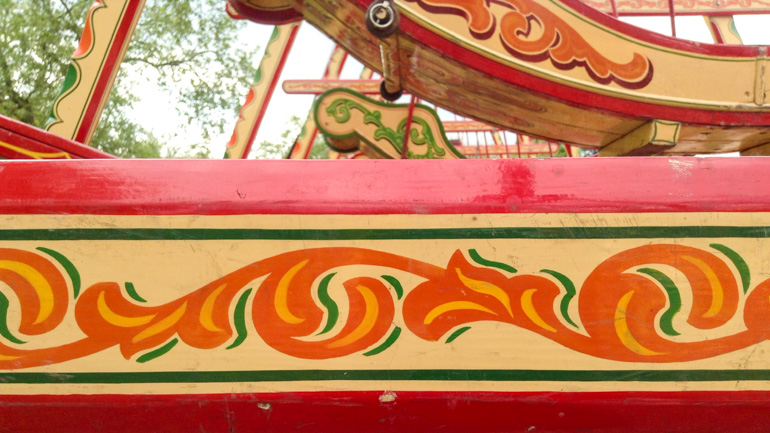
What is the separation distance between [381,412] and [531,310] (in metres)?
0.29

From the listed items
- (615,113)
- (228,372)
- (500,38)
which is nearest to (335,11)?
(500,38)

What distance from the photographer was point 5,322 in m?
1.07

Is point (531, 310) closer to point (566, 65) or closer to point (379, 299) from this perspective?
point (379, 299)

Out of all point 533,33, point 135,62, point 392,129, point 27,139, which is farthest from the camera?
point 135,62

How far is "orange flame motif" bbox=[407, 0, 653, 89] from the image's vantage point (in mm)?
2092

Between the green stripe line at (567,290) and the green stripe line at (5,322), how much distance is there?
859 millimetres

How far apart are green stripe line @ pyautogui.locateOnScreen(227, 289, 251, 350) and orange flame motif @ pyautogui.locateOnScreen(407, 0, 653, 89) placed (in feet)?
4.26

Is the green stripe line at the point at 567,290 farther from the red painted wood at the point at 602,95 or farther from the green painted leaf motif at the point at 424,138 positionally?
the green painted leaf motif at the point at 424,138

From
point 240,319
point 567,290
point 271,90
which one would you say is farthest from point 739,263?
point 271,90

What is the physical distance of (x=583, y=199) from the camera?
1.12 metres

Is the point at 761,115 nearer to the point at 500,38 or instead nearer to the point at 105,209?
the point at 500,38

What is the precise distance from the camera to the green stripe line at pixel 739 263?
1.09m

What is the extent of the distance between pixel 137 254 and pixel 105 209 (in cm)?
9

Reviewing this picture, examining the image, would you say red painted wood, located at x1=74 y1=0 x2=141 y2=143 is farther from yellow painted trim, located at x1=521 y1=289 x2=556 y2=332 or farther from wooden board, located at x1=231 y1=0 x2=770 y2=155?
yellow painted trim, located at x1=521 y1=289 x2=556 y2=332
